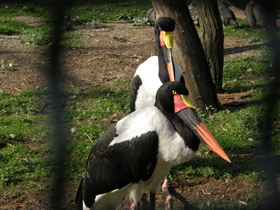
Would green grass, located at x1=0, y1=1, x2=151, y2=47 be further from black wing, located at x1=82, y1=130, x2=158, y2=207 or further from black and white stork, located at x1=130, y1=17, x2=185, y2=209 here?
black wing, located at x1=82, y1=130, x2=158, y2=207

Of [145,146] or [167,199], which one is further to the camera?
[167,199]

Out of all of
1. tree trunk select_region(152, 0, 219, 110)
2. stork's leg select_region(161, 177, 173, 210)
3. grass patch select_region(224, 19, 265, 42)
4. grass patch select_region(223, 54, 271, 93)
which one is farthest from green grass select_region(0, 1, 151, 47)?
stork's leg select_region(161, 177, 173, 210)

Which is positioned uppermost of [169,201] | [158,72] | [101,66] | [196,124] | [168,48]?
[196,124]

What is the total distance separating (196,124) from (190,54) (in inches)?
67.8

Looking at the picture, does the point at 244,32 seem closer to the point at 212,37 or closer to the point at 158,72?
the point at 212,37

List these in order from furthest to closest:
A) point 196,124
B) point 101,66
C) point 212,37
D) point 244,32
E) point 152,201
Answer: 1. point 244,32
2. point 101,66
3. point 212,37
4. point 152,201
5. point 196,124

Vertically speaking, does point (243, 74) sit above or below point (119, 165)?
below

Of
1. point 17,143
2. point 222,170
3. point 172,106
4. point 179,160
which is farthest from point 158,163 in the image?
point 17,143

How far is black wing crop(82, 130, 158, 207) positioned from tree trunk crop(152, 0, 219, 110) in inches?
68.5

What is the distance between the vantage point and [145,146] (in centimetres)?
246

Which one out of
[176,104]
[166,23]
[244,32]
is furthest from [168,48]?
[244,32]

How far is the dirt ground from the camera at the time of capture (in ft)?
9.84

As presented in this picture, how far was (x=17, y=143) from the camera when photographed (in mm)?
3623

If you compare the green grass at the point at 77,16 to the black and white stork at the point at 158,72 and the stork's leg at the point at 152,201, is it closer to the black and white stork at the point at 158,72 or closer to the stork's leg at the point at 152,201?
the black and white stork at the point at 158,72
